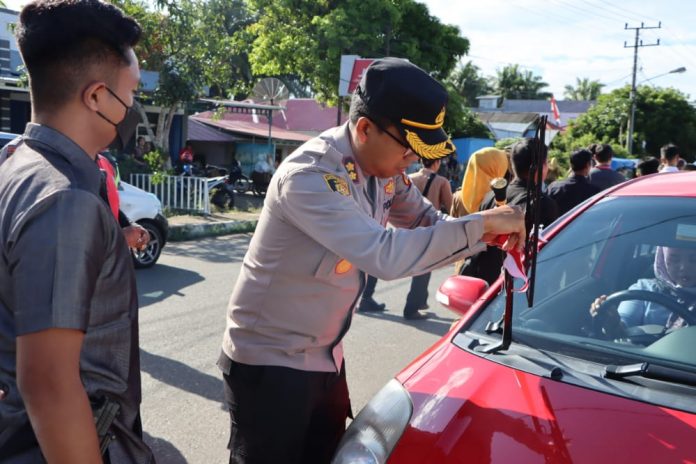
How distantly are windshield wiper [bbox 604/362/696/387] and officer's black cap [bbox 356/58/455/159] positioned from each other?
84cm

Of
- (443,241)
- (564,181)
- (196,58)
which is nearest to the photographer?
(443,241)

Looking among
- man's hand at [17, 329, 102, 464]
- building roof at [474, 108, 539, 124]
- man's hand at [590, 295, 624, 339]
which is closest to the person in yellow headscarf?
man's hand at [590, 295, 624, 339]

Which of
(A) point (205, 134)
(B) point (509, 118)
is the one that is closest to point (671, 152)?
(A) point (205, 134)

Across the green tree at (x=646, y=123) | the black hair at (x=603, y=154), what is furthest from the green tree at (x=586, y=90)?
the black hair at (x=603, y=154)

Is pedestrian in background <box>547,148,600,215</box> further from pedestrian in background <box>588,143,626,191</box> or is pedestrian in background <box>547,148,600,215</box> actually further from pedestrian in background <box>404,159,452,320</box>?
pedestrian in background <box>404,159,452,320</box>

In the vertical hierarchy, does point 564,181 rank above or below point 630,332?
above

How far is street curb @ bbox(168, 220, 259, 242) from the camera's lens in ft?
35.0

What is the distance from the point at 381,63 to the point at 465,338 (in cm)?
99

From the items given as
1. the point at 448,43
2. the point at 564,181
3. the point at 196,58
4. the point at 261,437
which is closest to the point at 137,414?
the point at 261,437

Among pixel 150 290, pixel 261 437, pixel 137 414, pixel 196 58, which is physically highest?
pixel 196 58

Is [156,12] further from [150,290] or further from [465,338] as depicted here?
[465,338]

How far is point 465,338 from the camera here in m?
2.24

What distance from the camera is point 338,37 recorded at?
20.5 m

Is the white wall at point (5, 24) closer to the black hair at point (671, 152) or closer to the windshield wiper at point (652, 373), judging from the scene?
the black hair at point (671, 152)
